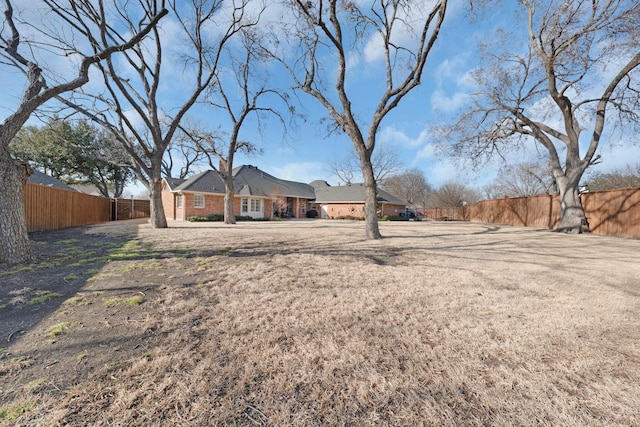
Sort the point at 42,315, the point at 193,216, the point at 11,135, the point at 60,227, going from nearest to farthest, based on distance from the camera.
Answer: the point at 42,315 → the point at 11,135 → the point at 60,227 → the point at 193,216

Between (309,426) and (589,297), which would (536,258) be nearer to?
(589,297)

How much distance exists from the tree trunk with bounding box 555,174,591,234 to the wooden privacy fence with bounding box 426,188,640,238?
47cm

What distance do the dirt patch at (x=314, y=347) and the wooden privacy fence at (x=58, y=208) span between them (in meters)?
6.90

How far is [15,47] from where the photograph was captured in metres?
5.96

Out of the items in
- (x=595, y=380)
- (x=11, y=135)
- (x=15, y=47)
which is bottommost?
(x=595, y=380)

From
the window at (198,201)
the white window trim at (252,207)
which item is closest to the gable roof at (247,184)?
the window at (198,201)

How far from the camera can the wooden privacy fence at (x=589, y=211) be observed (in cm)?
998

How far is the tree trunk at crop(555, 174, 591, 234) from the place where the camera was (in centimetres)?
1145

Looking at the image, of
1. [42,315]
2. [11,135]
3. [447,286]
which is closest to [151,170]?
[11,135]

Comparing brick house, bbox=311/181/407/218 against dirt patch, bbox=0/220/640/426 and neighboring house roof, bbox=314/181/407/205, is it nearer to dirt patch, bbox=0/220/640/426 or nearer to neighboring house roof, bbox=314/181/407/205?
neighboring house roof, bbox=314/181/407/205

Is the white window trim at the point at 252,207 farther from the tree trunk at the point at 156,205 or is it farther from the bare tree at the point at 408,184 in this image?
the bare tree at the point at 408,184

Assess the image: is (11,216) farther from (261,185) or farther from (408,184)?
(408,184)

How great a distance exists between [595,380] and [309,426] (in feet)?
7.15

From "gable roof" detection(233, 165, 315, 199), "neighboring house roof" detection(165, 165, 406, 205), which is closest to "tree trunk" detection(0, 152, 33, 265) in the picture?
"neighboring house roof" detection(165, 165, 406, 205)
